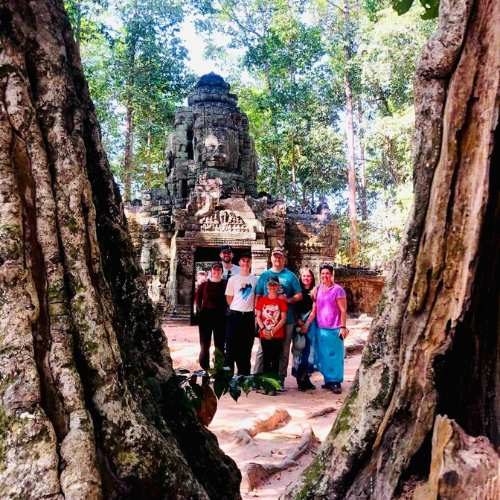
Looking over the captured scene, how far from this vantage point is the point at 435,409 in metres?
1.69

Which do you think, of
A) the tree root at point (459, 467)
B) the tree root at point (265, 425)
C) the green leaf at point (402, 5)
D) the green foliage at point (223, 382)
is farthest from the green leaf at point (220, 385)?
the green leaf at point (402, 5)

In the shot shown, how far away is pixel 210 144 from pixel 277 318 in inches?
431

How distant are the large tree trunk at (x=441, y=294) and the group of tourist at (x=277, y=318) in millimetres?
3267

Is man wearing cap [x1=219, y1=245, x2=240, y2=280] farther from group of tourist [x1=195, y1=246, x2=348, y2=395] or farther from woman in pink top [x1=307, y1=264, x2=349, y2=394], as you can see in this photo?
woman in pink top [x1=307, y1=264, x2=349, y2=394]

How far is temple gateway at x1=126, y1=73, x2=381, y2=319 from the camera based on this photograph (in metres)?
13.0

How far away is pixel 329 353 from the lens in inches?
215

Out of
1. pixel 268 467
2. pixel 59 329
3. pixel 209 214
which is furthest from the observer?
pixel 209 214

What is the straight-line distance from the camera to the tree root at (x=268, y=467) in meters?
3.08

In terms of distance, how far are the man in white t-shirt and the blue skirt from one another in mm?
703

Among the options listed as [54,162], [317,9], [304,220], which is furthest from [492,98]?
[317,9]

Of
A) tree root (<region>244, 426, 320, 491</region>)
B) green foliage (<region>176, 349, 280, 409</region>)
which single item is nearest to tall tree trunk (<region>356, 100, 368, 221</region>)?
tree root (<region>244, 426, 320, 491</region>)

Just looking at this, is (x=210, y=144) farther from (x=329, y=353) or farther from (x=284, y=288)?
(x=329, y=353)

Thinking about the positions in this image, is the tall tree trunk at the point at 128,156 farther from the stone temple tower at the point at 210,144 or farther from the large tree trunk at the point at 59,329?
the large tree trunk at the point at 59,329

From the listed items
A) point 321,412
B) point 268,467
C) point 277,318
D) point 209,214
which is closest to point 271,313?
point 277,318
